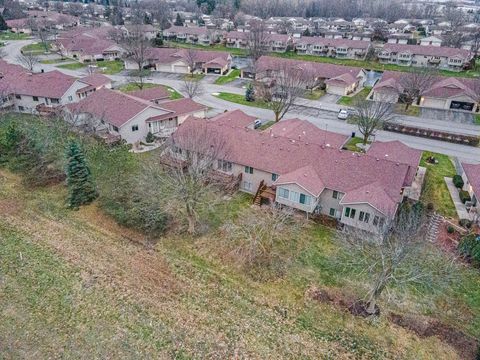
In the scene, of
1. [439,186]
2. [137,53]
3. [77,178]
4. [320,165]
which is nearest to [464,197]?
[439,186]

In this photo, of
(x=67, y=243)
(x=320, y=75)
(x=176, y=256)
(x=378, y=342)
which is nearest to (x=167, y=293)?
(x=176, y=256)

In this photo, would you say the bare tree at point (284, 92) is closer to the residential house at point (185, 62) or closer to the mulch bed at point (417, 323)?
the residential house at point (185, 62)

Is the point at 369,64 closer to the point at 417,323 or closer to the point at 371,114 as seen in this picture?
the point at 371,114

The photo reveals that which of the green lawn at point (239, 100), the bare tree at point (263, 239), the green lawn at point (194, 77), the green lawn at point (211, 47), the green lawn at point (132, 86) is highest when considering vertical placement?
the green lawn at point (211, 47)

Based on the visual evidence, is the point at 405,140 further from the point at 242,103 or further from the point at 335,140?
the point at 242,103

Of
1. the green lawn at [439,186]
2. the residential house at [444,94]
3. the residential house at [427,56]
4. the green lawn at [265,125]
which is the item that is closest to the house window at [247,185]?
the green lawn at [439,186]

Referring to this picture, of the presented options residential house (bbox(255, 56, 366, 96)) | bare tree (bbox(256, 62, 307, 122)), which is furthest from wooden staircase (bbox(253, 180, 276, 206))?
residential house (bbox(255, 56, 366, 96))
